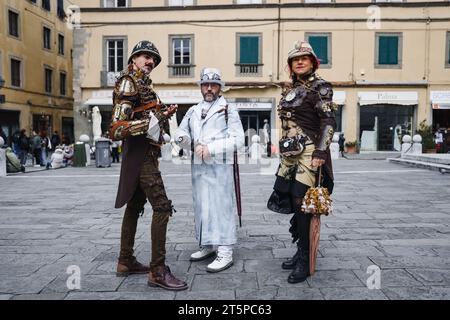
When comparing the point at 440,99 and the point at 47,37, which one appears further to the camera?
the point at 47,37

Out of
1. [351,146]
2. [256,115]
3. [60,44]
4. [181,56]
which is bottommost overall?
[351,146]

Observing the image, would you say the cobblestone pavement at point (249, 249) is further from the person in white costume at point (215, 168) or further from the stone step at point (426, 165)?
the stone step at point (426, 165)

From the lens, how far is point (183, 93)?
989 inches

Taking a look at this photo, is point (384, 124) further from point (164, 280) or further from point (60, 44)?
point (60, 44)

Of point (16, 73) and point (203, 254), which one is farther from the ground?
point (16, 73)

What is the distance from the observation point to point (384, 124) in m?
25.1

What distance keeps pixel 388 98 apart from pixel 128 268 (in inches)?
930

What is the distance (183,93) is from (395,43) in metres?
12.5

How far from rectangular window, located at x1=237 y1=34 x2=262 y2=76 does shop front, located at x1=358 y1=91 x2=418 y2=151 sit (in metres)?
6.53

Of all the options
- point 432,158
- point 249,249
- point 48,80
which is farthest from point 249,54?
point 249,249

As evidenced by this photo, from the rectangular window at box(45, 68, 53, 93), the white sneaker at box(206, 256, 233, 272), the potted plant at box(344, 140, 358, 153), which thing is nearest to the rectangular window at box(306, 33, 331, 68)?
the potted plant at box(344, 140, 358, 153)

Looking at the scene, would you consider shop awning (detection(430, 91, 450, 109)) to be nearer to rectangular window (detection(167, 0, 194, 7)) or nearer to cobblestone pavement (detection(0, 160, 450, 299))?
rectangular window (detection(167, 0, 194, 7))
